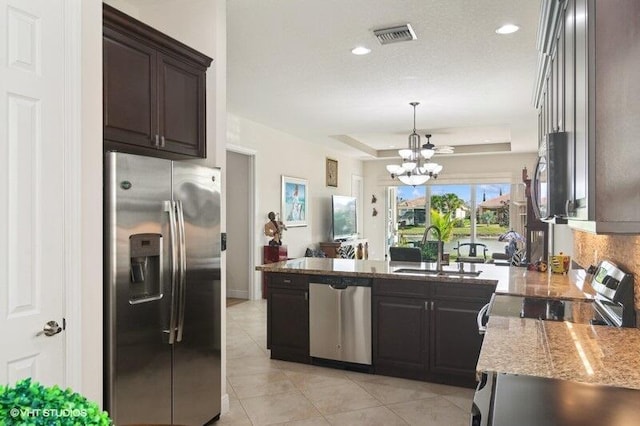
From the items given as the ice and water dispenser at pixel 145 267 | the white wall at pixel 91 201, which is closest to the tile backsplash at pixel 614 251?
the ice and water dispenser at pixel 145 267

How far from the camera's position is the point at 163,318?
247cm

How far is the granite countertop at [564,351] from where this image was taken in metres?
1.42

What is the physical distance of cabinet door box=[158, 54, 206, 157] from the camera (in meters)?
2.70

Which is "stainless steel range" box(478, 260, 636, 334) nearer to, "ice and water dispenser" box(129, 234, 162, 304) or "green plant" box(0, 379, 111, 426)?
"ice and water dispenser" box(129, 234, 162, 304)

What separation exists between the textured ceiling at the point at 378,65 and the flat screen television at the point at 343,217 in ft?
7.45

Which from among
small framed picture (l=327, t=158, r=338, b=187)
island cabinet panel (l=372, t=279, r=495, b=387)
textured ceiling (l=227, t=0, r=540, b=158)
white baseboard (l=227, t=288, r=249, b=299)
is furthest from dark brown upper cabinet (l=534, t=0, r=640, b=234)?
small framed picture (l=327, t=158, r=338, b=187)

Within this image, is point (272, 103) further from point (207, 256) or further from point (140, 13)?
point (207, 256)

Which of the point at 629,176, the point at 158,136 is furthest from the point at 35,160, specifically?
the point at 629,176

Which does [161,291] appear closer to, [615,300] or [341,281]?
[341,281]

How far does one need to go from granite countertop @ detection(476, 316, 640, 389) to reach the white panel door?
5.47ft

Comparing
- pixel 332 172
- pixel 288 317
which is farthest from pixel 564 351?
pixel 332 172

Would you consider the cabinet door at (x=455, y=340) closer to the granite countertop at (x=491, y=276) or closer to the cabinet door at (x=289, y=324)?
the granite countertop at (x=491, y=276)

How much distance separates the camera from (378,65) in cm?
425

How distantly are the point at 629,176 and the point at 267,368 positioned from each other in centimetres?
336
